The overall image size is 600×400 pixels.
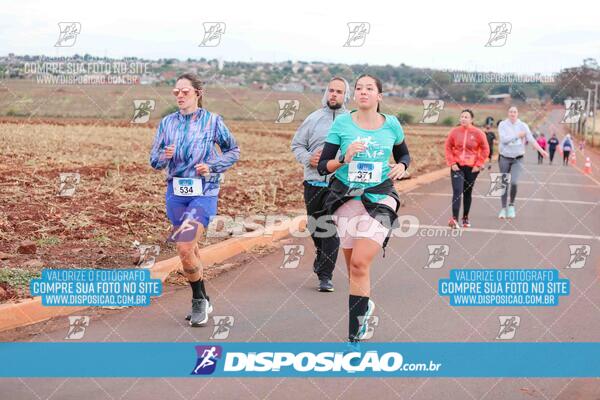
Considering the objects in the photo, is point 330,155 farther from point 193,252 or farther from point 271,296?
point 271,296

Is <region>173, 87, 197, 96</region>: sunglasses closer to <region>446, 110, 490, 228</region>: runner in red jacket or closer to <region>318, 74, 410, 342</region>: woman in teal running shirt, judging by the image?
<region>318, 74, 410, 342</region>: woman in teal running shirt

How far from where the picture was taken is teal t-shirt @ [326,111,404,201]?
691 centimetres

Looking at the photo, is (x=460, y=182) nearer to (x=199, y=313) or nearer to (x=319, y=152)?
(x=319, y=152)

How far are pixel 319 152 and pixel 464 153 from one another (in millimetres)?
5750

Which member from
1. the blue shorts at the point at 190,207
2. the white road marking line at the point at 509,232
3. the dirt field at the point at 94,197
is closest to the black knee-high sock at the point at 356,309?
the blue shorts at the point at 190,207

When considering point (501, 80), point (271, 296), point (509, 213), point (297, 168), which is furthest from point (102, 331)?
point (297, 168)

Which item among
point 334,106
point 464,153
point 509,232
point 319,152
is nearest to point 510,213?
point 509,232

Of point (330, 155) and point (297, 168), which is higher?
point (330, 155)

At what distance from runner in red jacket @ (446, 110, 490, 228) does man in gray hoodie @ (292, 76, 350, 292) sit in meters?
5.02

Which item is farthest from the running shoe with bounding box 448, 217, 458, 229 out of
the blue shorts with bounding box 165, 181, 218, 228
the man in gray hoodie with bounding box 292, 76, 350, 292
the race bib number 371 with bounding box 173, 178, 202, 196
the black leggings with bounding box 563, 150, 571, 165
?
the black leggings with bounding box 563, 150, 571, 165

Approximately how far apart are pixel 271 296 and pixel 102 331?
2105mm

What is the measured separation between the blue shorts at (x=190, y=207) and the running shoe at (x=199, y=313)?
637 millimetres

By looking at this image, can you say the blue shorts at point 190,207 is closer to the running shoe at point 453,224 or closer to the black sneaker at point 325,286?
the black sneaker at point 325,286

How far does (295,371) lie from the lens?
256 inches
